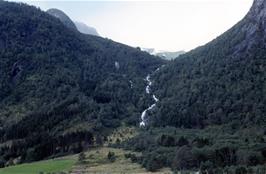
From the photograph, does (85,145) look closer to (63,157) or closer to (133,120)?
(63,157)

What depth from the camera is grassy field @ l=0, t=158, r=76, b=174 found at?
12800 cm

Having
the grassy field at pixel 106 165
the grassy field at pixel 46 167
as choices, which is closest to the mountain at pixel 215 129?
the grassy field at pixel 106 165

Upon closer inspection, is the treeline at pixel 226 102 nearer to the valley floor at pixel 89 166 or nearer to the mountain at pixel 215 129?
the mountain at pixel 215 129

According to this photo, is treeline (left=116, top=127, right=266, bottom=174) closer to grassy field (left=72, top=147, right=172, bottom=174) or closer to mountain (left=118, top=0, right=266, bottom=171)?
mountain (left=118, top=0, right=266, bottom=171)

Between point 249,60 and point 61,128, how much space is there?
3124 inches

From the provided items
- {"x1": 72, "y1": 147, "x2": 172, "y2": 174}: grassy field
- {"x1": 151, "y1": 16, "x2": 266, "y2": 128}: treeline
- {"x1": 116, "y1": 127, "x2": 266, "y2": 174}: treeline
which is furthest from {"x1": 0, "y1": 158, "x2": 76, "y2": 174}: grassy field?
{"x1": 151, "y1": 16, "x2": 266, "y2": 128}: treeline

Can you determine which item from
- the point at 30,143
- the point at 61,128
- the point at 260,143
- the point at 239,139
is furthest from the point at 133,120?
the point at 260,143

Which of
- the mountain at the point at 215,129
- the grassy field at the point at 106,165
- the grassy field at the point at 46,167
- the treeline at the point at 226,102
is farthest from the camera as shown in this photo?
the treeline at the point at 226,102

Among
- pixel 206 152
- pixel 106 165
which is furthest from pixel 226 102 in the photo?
pixel 106 165

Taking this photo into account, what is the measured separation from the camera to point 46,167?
13338 cm

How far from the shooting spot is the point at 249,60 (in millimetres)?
199625

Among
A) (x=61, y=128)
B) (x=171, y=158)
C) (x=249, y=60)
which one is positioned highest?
(x=249, y=60)

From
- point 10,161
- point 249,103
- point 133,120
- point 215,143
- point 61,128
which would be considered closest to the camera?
point 215,143

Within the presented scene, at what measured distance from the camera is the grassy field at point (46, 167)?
128 m
